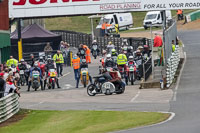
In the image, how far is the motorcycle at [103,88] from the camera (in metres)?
27.3

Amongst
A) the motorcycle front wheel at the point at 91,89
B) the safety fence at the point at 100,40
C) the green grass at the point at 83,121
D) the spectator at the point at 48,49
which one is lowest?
the green grass at the point at 83,121

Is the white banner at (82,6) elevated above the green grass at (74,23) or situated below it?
below

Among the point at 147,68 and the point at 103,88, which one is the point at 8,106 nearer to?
the point at 103,88

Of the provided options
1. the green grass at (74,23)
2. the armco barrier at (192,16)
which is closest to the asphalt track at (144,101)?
the armco barrier at (192,16)

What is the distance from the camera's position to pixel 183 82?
99.2 feet

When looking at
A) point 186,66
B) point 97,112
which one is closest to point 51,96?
point 97,112

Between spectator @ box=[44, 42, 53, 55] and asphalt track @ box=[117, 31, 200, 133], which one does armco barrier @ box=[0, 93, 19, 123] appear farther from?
spectator @ box=[44, 42, 53, 55]

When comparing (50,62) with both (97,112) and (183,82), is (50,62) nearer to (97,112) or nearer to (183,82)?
(183,82)

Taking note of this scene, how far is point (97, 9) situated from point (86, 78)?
9644 mm

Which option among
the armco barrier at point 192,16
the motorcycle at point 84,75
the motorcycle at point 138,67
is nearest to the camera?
the motorcycle at point 84,75

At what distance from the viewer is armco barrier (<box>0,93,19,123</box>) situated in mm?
21141

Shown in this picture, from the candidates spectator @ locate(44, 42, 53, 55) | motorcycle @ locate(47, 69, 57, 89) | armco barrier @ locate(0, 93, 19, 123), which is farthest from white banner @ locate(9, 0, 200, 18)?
armco barrier @ locate(0, 93, 19, 123)

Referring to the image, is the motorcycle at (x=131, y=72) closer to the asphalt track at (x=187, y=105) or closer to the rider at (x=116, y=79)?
the asphalt track at (x=187, y=105)

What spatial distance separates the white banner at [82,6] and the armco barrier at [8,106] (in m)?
18.1
